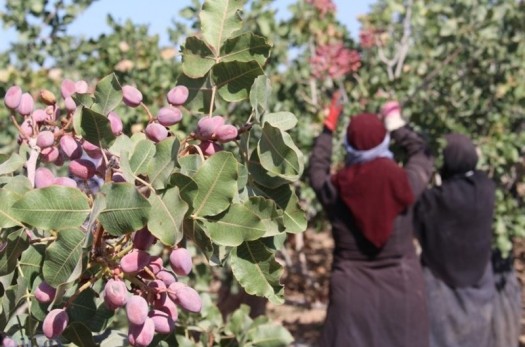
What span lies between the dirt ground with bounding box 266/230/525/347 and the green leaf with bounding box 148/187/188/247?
4198 millimetres

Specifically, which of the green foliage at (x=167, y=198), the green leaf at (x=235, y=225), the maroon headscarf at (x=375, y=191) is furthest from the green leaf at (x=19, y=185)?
the maroon headscarf at (x=375, y=191)

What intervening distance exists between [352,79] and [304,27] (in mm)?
442

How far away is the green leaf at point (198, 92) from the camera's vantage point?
1118 millimetres

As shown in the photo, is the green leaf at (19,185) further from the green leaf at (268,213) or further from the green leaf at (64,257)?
the green leaf at (268,213)

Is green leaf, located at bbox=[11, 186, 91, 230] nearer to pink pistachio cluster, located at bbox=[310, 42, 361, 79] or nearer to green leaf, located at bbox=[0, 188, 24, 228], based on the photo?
green leaf, located at bbox=[0, 188, 24, 228]

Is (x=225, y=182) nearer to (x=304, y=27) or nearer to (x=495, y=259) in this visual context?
(x=495, y=259)

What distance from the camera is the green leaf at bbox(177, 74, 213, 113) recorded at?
112cm

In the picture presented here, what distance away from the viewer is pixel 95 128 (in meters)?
0.99

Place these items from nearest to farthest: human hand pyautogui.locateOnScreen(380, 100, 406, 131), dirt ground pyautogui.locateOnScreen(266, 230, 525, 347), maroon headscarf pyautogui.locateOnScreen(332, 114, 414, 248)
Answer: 1. maroon headscarf pyautogui.locateOnScreen(332, 114, 414, 248)
2. human hand pyautogui.locateOnScreen(380, 100, 406, 131)
3. dirt ground pyautogui.locateOnScreen(266, 230, 525, 347)

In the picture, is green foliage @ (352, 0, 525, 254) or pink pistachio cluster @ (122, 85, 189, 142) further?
green foliage @ (352, 0, 525, 254)

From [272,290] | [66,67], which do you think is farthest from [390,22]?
[272,290]

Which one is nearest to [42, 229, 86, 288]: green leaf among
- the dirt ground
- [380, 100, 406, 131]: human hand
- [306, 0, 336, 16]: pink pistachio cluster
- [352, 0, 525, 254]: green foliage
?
[380, 100, 406, 131]: human hand

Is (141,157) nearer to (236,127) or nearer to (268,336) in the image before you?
(236,127)

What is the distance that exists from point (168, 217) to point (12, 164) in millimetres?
291
